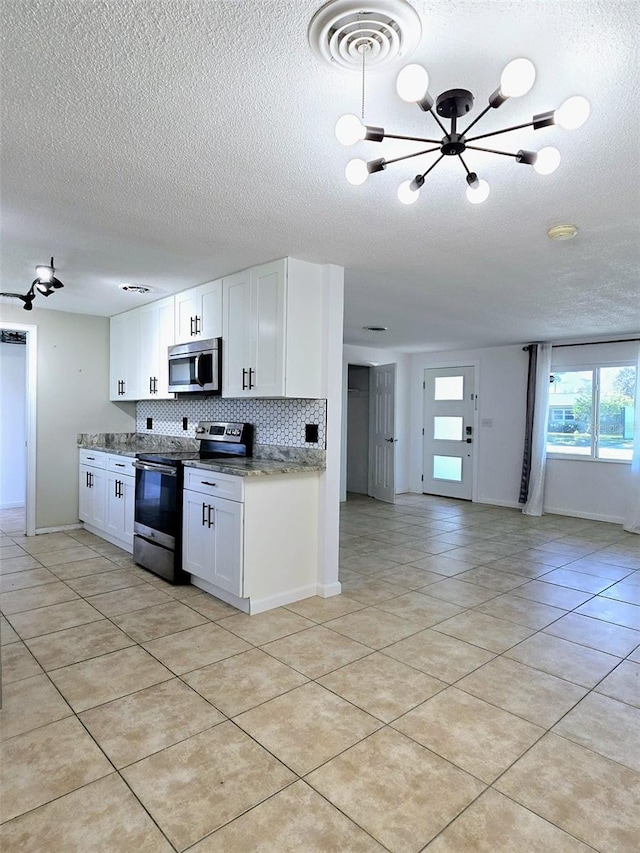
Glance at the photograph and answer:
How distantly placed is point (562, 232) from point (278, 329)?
1805mm

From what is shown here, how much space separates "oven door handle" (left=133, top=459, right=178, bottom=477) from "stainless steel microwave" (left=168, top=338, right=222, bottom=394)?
703mm

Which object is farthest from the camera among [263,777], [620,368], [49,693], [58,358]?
[620,368]

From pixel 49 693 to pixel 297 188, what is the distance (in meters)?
2.58

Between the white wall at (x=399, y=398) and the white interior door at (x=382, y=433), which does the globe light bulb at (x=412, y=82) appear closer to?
the white interior door at (x=382, y=433)

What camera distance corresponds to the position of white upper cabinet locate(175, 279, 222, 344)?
402 cm

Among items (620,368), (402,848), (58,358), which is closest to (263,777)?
(402,848)

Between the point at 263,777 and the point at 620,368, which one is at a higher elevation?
the point at 620,368

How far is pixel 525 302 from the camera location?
4.55m

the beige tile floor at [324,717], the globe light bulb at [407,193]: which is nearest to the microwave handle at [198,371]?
the beige tile floor at [324,717]

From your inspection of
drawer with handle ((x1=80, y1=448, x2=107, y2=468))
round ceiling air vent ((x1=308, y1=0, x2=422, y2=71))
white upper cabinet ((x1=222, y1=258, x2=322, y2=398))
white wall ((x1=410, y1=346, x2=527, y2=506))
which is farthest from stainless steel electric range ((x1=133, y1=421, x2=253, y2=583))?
white wall ((x1=410, y1=346, x2=527, y2=506))

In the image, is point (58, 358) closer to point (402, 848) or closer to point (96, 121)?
point (96, 121)

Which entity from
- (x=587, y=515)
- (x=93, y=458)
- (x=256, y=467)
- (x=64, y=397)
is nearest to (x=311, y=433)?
(x=256, y=467)

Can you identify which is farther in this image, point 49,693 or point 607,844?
point 49,693

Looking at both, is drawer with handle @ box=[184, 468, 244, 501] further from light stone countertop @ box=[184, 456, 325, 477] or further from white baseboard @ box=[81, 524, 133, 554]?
white baseboard @ box=[81, 524, 133, 554]
